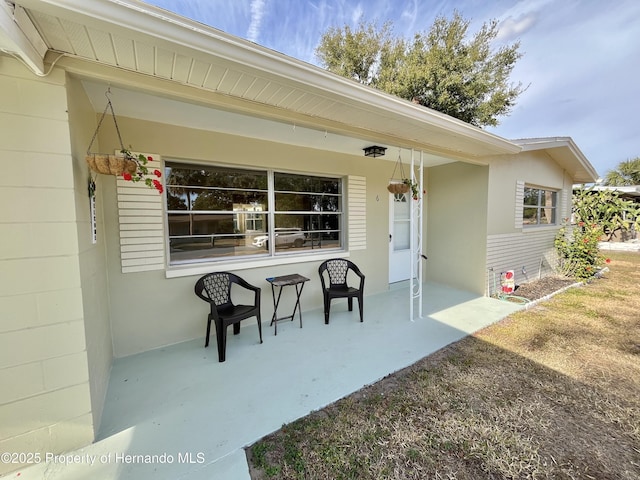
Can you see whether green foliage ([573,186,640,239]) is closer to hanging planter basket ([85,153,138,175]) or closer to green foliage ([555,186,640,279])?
green foliage ([555,186,640,279])

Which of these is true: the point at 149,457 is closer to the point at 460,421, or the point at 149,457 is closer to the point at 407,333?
the point at 460,421

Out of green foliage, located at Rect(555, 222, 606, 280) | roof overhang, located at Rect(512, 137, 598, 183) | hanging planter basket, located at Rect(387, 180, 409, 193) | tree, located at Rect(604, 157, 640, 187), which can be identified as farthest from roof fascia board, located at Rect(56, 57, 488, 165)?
tree, located at Rect(604, 157, 640, 187)

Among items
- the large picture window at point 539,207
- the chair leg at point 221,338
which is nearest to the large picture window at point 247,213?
the chair leg at point 221,338

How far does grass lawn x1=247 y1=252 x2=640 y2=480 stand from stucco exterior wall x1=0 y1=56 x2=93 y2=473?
132 centimetres

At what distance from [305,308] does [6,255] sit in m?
3.27

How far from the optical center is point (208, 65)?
1.81 metres

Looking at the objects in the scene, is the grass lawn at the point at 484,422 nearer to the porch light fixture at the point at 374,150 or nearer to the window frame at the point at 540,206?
the porch light fixture at the point at 374,150

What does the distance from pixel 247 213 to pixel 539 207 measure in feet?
23.1

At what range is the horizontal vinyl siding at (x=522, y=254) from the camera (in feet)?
16.5

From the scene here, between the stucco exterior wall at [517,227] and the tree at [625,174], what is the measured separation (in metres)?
21.8

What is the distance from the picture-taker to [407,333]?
3.41 meters

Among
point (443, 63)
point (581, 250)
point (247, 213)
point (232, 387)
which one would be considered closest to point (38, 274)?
point (232, 387)

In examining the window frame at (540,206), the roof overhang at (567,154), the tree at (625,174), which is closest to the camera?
the roof overhang at (567,154)

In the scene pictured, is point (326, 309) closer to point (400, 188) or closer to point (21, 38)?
point (400, 188)
